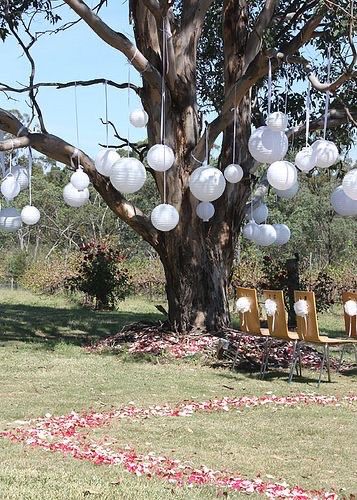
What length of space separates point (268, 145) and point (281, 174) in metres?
0.36

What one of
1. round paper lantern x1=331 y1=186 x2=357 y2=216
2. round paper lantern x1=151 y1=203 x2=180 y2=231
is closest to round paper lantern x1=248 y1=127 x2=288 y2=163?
round paper lantern x1=331 y1=186 x2=357 y2=216

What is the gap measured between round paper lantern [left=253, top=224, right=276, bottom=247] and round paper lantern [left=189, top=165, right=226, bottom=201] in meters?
2.14

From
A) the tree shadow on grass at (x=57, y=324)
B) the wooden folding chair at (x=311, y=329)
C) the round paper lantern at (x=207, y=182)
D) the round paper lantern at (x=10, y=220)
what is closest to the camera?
the wooden folding chair at (x=311, y=329)

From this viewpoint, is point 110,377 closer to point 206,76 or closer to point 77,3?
point 77,3

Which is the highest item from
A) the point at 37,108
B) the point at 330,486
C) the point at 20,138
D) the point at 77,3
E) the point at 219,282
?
the point at 77,3

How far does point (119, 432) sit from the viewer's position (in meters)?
6.40

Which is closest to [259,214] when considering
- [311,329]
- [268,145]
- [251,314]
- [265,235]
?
[265,235]

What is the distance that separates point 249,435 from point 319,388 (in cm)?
272

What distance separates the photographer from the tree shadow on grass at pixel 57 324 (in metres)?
12.9

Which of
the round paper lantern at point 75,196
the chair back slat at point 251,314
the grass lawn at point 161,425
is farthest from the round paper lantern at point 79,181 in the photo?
the chair back slat at point 251,314

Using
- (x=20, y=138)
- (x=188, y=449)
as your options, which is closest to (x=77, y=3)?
(x=20, y=138)

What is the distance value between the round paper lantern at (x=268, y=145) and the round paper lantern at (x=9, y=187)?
317cm

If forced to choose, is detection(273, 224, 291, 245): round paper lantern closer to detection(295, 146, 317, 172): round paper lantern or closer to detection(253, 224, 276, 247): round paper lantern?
detection(253, 224, 276, 247): round paper lantern

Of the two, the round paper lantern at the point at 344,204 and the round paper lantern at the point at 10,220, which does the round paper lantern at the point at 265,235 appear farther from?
the round paper lantern at the point at 10,220
